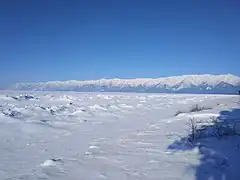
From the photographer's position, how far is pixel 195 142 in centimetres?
695

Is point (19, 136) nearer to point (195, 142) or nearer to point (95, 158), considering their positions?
point (95, 158)

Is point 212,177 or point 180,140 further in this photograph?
point 180,140

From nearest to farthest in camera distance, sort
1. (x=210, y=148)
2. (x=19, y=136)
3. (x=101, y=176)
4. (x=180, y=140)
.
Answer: (x=101, y=176) → (x=210, y=148) → (x=180, y=140) → (x=19, y=136)

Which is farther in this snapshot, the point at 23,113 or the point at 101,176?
the point at 23,113

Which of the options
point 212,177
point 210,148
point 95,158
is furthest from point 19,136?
point 212,177

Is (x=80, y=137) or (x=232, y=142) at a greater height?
(x=232, y=142)

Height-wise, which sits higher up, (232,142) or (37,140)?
(232,142)

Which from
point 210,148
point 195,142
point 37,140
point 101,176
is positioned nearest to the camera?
point 101,176

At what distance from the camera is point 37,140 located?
10227 mm

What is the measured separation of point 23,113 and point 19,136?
7513 millimetres

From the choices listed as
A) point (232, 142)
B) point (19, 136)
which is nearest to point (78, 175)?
point (232, 142)

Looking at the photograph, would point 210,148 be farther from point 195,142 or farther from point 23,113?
point 23,113

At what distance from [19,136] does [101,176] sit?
6942 millimetres

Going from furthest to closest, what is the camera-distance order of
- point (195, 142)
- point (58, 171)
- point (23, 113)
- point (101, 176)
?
point (23, 113)
point (195, 142)
point (58, 171)
point (101, 176)
